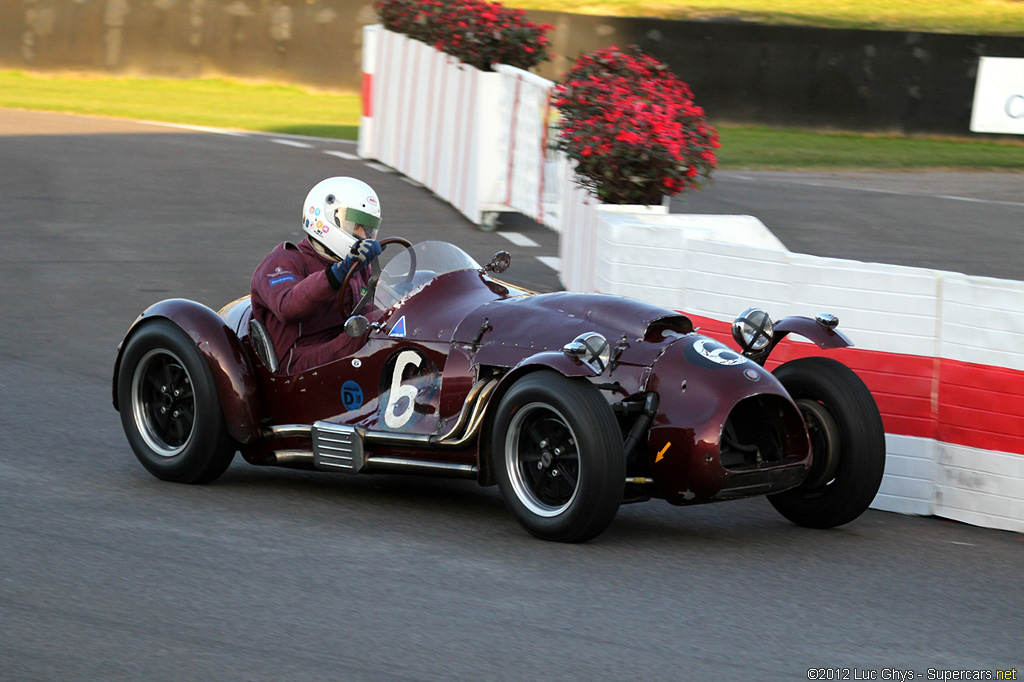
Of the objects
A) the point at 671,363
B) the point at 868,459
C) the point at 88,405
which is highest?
the point at 671,363

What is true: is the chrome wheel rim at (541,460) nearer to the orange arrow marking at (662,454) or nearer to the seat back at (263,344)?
the orange arrow marking at (662,454)

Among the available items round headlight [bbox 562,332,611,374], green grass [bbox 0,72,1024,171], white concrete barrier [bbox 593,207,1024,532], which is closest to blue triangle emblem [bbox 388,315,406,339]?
round headlight [bbox 562,332,611,374]

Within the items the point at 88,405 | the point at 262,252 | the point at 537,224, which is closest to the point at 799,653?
the point at 88,405

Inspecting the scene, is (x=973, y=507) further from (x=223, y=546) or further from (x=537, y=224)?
(x=537, y=224)

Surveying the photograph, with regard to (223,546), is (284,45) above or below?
above

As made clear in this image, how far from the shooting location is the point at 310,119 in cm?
2148

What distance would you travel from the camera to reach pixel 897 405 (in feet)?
22.3

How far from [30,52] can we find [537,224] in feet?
41.0

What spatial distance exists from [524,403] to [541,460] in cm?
24

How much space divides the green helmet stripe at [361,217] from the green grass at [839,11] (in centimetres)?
2508

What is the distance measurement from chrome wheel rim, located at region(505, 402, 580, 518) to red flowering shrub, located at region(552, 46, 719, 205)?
400cm

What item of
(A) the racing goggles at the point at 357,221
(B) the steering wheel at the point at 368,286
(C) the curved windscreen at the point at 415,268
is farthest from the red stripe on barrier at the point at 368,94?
(C) the curved windscreen at the point at 415,268

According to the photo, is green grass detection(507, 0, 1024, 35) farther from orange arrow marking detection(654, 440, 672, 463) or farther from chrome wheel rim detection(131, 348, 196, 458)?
orange arrow marking detection(654, 440, 672, 463)

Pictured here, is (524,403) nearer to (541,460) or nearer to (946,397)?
(541,460)
